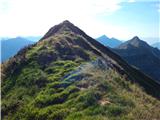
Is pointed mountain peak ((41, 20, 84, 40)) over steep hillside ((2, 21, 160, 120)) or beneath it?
over

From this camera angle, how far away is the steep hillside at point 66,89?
30.1 meters

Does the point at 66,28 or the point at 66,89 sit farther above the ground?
the point at 66,28

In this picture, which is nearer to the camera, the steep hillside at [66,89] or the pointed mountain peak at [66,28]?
the steep hillside at [66,89]

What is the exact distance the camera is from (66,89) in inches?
1401

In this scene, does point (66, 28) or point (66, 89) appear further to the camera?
point (66, 28)

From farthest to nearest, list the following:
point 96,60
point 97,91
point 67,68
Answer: point 96,60 → point 67,68 → point 97,91

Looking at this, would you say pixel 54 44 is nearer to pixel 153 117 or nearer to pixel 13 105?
pixel 13 105

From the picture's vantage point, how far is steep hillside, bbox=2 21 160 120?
3008cm

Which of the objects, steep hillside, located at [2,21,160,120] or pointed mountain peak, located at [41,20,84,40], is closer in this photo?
steep hillside, located at [2,21,160,120]

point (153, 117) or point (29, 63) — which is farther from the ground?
point (29, 63)

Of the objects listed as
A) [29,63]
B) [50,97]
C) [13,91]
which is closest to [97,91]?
[50,97]

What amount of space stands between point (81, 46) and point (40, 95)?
2068 cm

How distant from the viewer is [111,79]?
3875cm

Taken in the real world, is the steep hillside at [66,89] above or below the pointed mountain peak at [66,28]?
below
